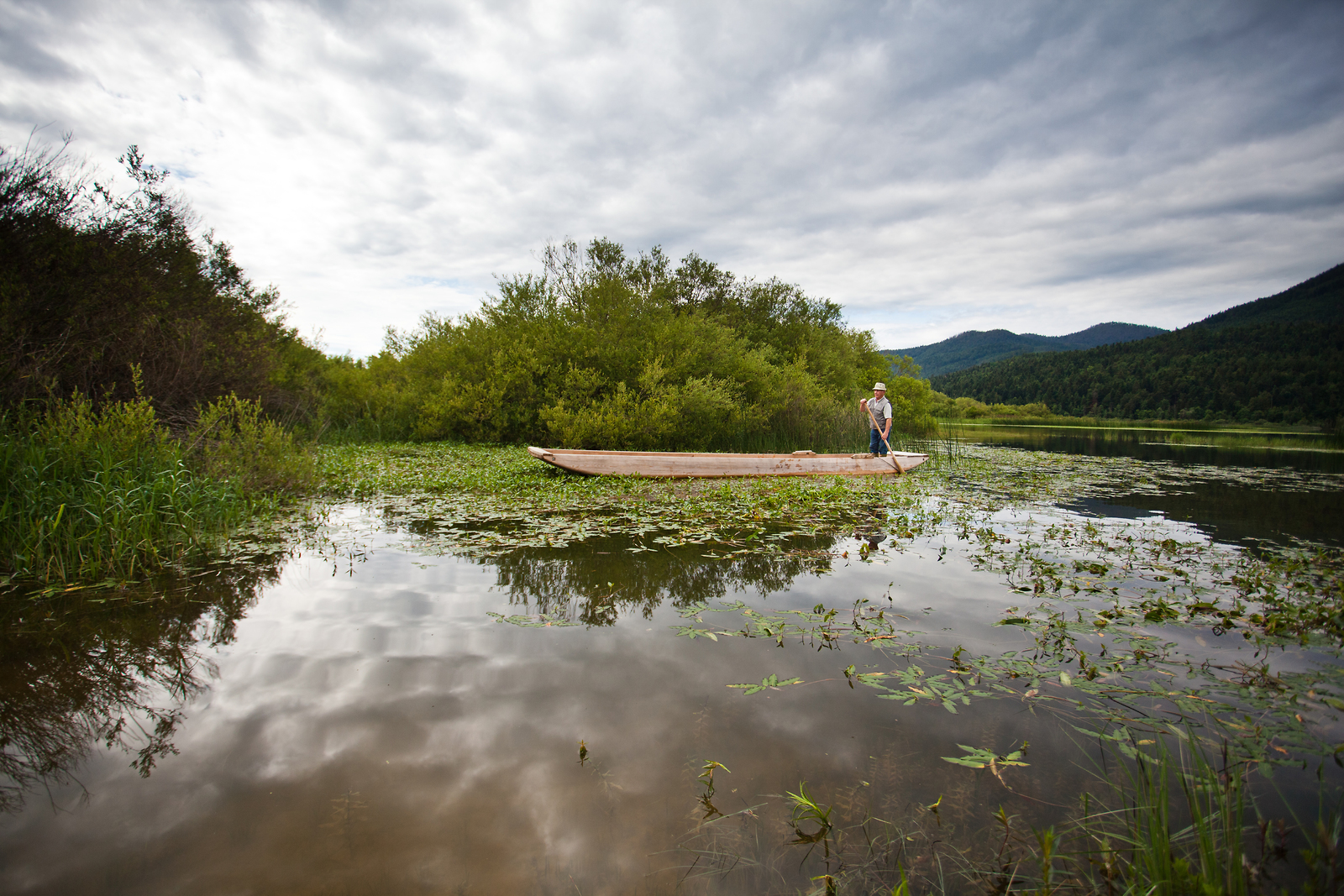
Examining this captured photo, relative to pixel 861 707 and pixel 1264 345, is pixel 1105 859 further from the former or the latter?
pixel 1264 345

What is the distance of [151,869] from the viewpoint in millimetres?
1695

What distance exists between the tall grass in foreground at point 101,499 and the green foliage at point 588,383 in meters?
8.66

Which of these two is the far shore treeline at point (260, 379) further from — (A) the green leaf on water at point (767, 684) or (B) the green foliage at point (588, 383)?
(A) the green leaf on water at point (767, 684)

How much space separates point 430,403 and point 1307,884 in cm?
1722

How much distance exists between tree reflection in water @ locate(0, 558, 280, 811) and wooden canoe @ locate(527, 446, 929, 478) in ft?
18.6

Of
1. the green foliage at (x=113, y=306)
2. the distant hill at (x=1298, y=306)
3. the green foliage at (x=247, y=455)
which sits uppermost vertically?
the distant hill at (x=1298, y=306)

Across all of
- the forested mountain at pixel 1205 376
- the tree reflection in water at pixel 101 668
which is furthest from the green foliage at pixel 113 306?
the forested mountain at pixel 1205 376

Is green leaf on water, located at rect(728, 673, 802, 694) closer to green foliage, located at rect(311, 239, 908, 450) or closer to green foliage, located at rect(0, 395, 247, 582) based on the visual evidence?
green foliage, located at rect(0, 395, 247, 582)

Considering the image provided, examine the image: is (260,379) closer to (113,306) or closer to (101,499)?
(113,306)

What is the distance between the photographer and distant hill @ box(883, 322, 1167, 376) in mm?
165250

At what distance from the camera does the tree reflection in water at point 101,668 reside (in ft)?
7.48

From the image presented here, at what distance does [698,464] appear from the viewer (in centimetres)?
1024

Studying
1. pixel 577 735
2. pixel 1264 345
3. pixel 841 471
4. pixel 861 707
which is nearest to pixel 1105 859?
pixel 861 707

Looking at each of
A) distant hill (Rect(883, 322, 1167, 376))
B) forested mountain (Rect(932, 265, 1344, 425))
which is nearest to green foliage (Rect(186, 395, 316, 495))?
forested mountain (Rect(932, 265, 1344, 425))
